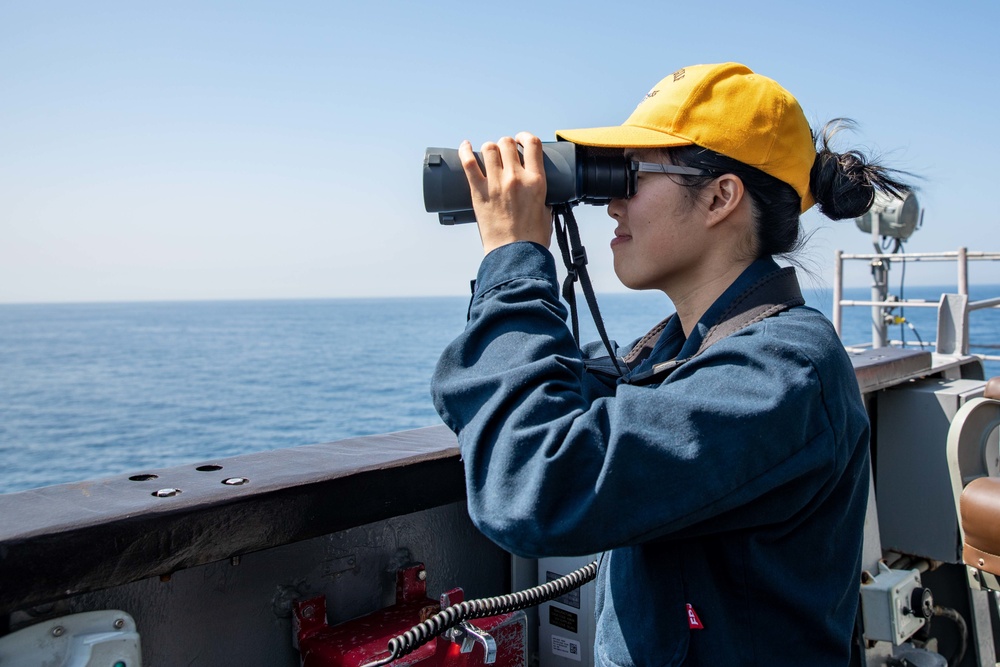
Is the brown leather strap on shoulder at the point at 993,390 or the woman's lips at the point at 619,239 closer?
the woman's lips at the point at 619,239

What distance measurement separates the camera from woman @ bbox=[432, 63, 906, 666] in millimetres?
914

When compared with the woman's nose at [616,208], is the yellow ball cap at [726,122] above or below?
above

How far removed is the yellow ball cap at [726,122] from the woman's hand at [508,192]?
0.12 m

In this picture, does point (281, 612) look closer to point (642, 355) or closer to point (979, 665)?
point (642, 355)

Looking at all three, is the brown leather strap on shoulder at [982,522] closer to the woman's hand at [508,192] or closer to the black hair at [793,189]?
the black hair at [793,189]

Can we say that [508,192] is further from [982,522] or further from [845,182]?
[982,522]

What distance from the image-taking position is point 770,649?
41.1 inches

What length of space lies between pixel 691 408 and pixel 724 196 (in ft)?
1.34

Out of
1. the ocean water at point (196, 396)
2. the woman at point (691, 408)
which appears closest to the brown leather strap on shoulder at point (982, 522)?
the ocean water at point (196, 396)

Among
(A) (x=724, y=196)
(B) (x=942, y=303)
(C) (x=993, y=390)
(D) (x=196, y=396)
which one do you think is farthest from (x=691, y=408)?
(D) (x=196, y=396)

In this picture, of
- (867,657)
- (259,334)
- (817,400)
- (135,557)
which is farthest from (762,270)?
(259,334)

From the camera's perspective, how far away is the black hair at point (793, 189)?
1.19 metres

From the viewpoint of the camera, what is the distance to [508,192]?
1.11m

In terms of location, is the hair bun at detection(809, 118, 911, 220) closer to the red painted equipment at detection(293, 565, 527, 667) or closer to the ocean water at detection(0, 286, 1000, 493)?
the ocean water at detection(0, 286, 1000, 493)
